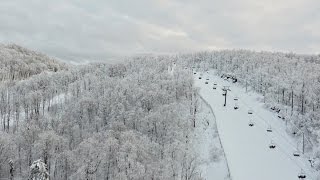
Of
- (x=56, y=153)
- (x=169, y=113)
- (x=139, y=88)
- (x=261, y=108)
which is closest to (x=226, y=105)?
(x=261, y=108)

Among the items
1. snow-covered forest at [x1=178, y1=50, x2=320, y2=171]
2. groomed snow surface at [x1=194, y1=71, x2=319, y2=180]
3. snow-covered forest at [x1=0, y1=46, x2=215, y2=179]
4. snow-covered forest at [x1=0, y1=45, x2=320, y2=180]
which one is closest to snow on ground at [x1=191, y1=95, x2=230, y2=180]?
snow-covered forest at [x1=0, y1=45, x2=320, y2=180]

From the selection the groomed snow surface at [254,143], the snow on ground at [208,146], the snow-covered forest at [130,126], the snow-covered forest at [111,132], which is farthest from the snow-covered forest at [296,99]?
the snow-covered forest at [111,132]

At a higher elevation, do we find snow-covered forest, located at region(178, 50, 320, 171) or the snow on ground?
snow-covered forest, located at region(178, 50, 320, 171)

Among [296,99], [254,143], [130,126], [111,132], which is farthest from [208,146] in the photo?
[296,99]

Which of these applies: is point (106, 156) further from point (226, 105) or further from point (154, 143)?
point (226, 105)

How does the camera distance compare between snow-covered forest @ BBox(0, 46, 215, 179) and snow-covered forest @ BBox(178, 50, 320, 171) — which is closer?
snow-covered forest @ BBox(0, 46, 215, 179)

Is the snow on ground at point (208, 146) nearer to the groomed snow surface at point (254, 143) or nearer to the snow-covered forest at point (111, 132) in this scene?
the groomed snow surface at point (254, 143)

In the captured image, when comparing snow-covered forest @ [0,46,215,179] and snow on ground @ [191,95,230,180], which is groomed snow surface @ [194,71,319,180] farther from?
snow-covered forest @ [0,46,215,179]
